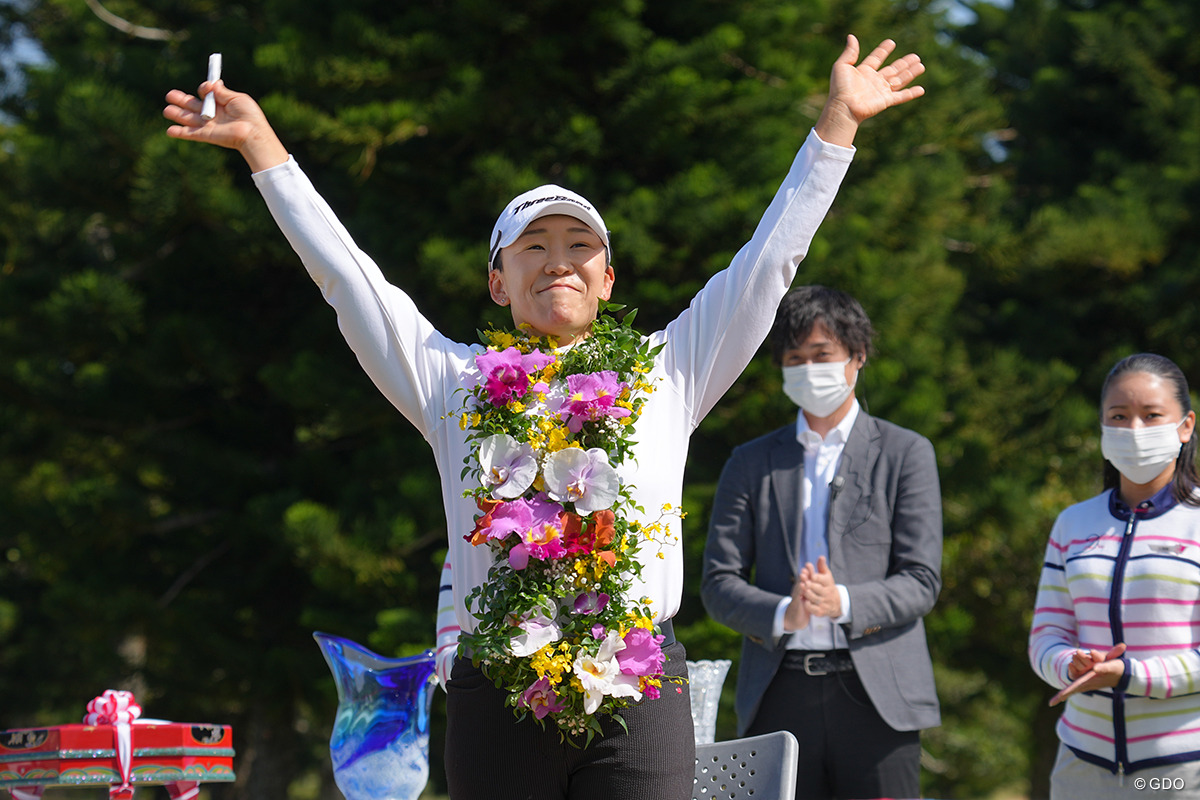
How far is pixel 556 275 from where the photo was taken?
2.30 metres

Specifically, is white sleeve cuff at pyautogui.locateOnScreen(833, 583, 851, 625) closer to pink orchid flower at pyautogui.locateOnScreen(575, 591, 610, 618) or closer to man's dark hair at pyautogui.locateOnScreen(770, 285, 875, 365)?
man's dark hair at pyautogui.locateOnScreen(770, 285, 875, 365)

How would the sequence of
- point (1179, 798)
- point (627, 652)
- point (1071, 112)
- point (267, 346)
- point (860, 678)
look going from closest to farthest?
point (627, 652) < point (1179, 798) < point (860, 678) < point (267, 346) < point (1071, 112)

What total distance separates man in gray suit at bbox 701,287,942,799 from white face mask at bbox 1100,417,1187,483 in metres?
0.51

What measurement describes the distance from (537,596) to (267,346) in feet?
27.8

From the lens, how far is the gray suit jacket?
131 inches

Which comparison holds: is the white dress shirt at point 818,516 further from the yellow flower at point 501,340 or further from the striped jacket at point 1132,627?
the yellow flower at point 501,340

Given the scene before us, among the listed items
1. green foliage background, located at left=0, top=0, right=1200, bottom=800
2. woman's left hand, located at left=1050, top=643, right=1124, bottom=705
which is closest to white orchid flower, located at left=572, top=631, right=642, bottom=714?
woman's left hand, located at left=1050, top=643, right=1124, bottom=705

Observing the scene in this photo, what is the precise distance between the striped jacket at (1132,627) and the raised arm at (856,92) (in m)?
1.57

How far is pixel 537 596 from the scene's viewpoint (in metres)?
2.07

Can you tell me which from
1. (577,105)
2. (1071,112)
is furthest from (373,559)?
(1071,112)

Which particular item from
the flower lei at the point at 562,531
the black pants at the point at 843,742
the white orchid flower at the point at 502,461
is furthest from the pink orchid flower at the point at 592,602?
the black pants at the point at 843,742

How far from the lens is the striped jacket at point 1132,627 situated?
3125 mm

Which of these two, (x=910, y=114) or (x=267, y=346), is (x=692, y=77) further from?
(x=267, y=346)

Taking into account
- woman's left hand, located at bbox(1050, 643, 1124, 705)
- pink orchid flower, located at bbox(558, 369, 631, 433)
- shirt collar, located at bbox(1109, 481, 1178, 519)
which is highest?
pink orchid flower, located at bbox(558, 369, 631, 433)
